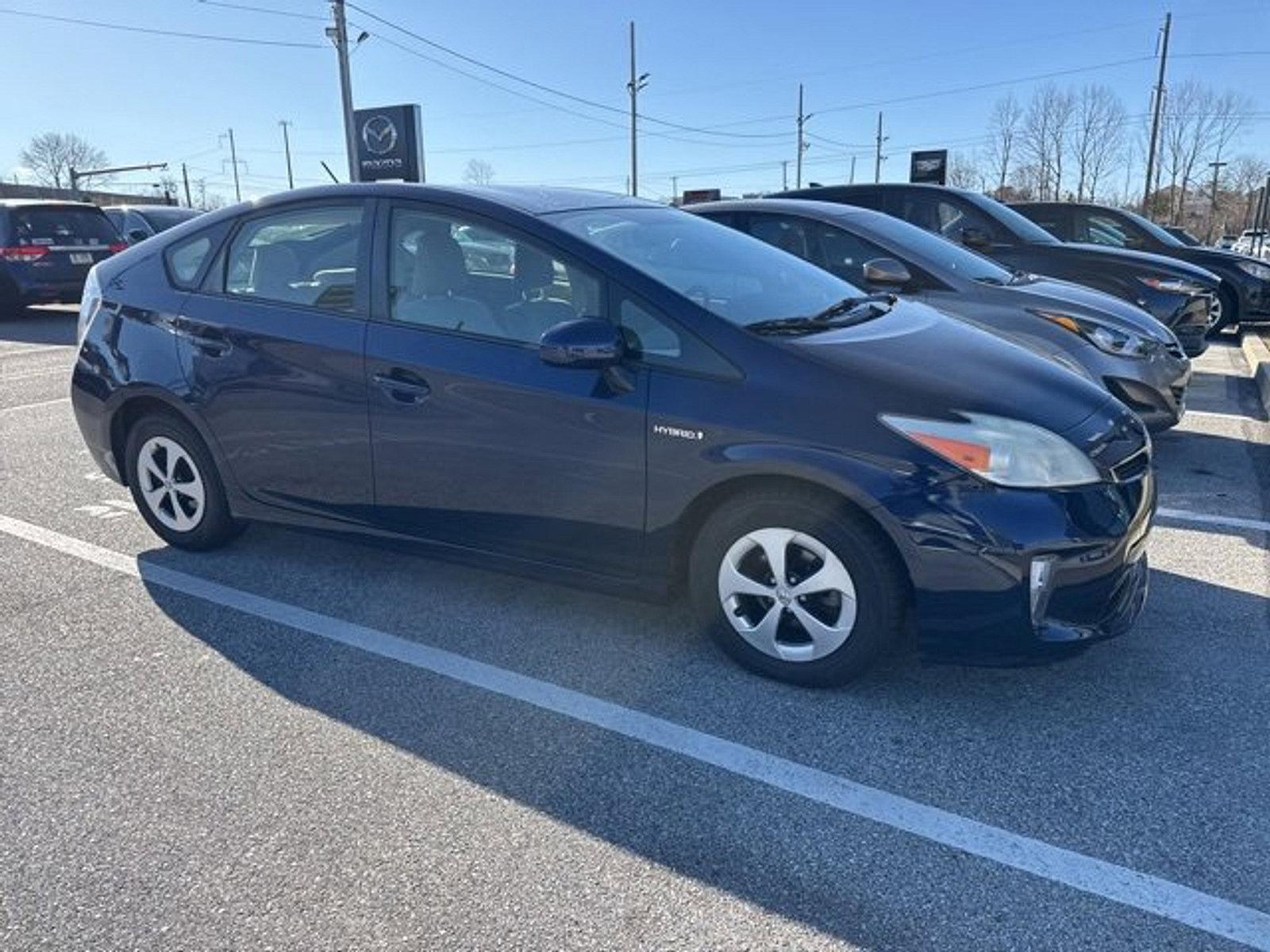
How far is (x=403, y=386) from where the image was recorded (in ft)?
11.3

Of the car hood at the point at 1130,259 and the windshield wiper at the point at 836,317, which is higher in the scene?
the car hood at the point at 1130,259

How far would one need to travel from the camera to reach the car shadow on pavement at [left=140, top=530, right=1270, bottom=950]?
2.23 metres

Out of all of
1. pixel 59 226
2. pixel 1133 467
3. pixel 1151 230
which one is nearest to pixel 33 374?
pixel 59 226

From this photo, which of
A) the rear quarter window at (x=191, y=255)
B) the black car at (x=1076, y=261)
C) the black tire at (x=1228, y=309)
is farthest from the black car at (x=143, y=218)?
the black tire at (x=1228, y=309)

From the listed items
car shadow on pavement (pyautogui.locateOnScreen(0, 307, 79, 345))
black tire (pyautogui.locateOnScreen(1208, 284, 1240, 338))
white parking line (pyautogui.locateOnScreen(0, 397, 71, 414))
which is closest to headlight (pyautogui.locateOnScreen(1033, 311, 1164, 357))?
black tire (pyautogui.locateOnScreen(1208, 284, 1240, 338))

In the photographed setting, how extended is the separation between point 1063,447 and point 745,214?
4.05 metres

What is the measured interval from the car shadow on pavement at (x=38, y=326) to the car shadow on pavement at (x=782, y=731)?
1006cm

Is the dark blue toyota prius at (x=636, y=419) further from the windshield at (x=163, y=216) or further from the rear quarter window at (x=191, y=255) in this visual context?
the windshield at (x=163, y=216)

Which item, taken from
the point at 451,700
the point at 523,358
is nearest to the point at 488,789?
the point at 451,700

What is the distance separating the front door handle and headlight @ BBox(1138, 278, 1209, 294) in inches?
269

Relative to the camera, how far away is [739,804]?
251 cm

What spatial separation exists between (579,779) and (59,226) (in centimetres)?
1385

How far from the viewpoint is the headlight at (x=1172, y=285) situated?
782 cm

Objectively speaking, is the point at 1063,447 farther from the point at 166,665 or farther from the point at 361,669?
the point at 166,665
